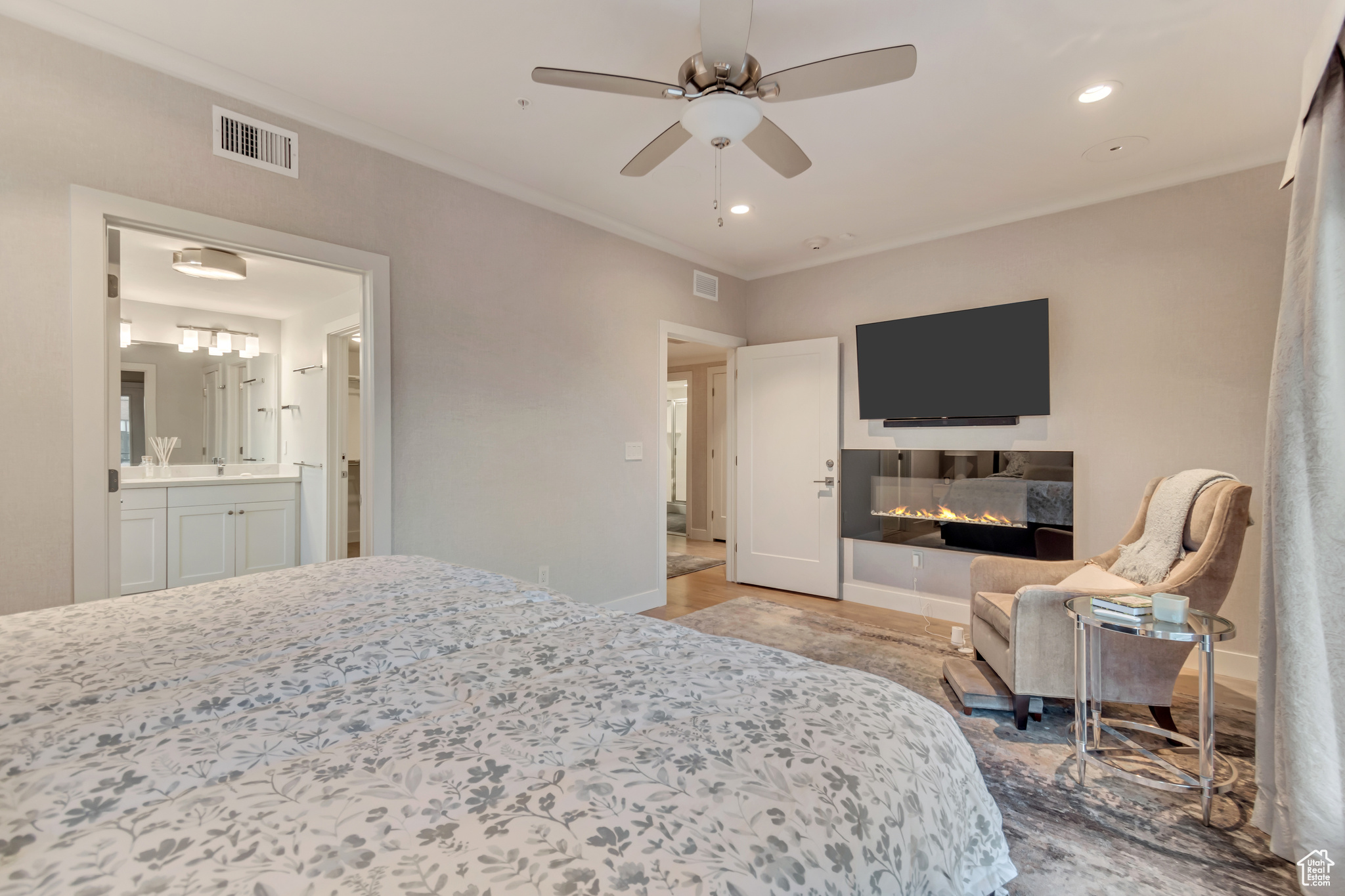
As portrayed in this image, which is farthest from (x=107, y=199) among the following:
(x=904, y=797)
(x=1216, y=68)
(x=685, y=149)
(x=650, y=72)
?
(x=1216, y=68)

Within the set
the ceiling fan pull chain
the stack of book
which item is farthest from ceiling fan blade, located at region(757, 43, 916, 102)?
the stack of book

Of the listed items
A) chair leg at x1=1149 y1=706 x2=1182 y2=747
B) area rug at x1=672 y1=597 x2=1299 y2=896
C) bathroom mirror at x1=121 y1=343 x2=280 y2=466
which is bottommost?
area rug at x1=672 y1=597 x2=1299 y2=896

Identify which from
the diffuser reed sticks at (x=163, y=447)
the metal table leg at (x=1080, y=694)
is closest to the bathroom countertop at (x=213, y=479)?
the diffuser reed sticks at (x=163, y=447)

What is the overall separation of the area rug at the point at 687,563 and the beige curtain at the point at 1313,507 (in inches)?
162

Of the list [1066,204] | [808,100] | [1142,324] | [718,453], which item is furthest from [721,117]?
[718,453]

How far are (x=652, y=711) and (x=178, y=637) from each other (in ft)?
3.60

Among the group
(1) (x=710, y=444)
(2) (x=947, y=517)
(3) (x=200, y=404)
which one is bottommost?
(2) (x=947, y=517)

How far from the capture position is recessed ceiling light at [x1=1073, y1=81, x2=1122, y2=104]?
7.93ft

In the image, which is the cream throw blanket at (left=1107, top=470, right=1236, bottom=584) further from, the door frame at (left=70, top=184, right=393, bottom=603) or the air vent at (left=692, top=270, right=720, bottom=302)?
the door frame at (left=70, top=184, right=393, bottom=603)

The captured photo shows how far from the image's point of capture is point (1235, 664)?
3.05 m

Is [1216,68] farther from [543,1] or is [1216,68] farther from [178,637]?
[178,637]

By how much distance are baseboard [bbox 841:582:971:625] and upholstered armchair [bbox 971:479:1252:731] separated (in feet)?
4.94

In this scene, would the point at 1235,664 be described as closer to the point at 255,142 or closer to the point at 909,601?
the point at 909,601

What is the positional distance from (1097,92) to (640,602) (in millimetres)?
3660
